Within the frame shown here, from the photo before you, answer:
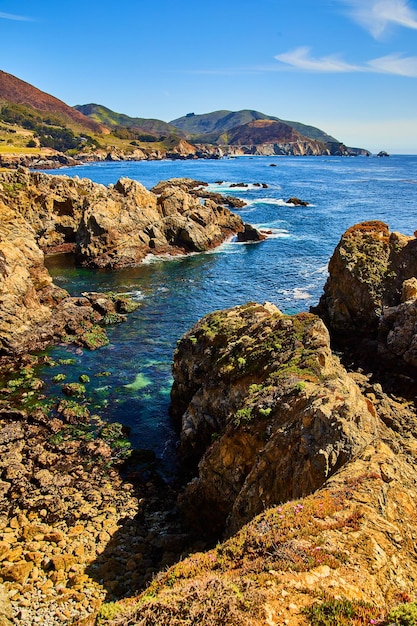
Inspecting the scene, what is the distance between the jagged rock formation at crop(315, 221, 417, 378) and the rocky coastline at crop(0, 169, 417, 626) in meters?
0.14

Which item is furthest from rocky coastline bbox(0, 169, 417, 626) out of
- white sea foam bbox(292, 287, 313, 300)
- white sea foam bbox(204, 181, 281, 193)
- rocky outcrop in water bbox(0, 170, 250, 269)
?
white sea foam bbox(204, 181, 281, 193)

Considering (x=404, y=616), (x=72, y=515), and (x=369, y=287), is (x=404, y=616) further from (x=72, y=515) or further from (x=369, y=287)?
(x=369, y=287)

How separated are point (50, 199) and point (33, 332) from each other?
44054mm

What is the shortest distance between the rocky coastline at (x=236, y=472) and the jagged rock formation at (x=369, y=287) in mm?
139

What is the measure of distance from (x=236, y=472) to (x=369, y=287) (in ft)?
78.4

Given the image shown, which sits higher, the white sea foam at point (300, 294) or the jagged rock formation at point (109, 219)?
the jagged rock formation at point (109, 219)

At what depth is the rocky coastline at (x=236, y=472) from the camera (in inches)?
387

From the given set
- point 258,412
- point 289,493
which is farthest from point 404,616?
point 258,412

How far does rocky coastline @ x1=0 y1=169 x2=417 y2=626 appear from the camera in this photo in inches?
387

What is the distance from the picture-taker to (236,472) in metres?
18.7

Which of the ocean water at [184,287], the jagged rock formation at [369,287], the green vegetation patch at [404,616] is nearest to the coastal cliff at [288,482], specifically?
the green vegetation patch at [404,616]

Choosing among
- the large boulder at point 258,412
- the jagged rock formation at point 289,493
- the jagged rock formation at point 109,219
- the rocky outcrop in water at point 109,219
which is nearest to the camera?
the jagged rock formation at point 289,493

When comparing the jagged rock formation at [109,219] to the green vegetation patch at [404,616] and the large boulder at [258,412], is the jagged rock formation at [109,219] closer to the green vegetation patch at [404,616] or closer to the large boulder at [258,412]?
the large boulder at [258,412]

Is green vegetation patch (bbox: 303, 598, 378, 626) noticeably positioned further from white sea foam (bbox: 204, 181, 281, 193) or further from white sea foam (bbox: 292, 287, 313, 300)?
white sea foam (bbox: 204, 181, 281, 193)
